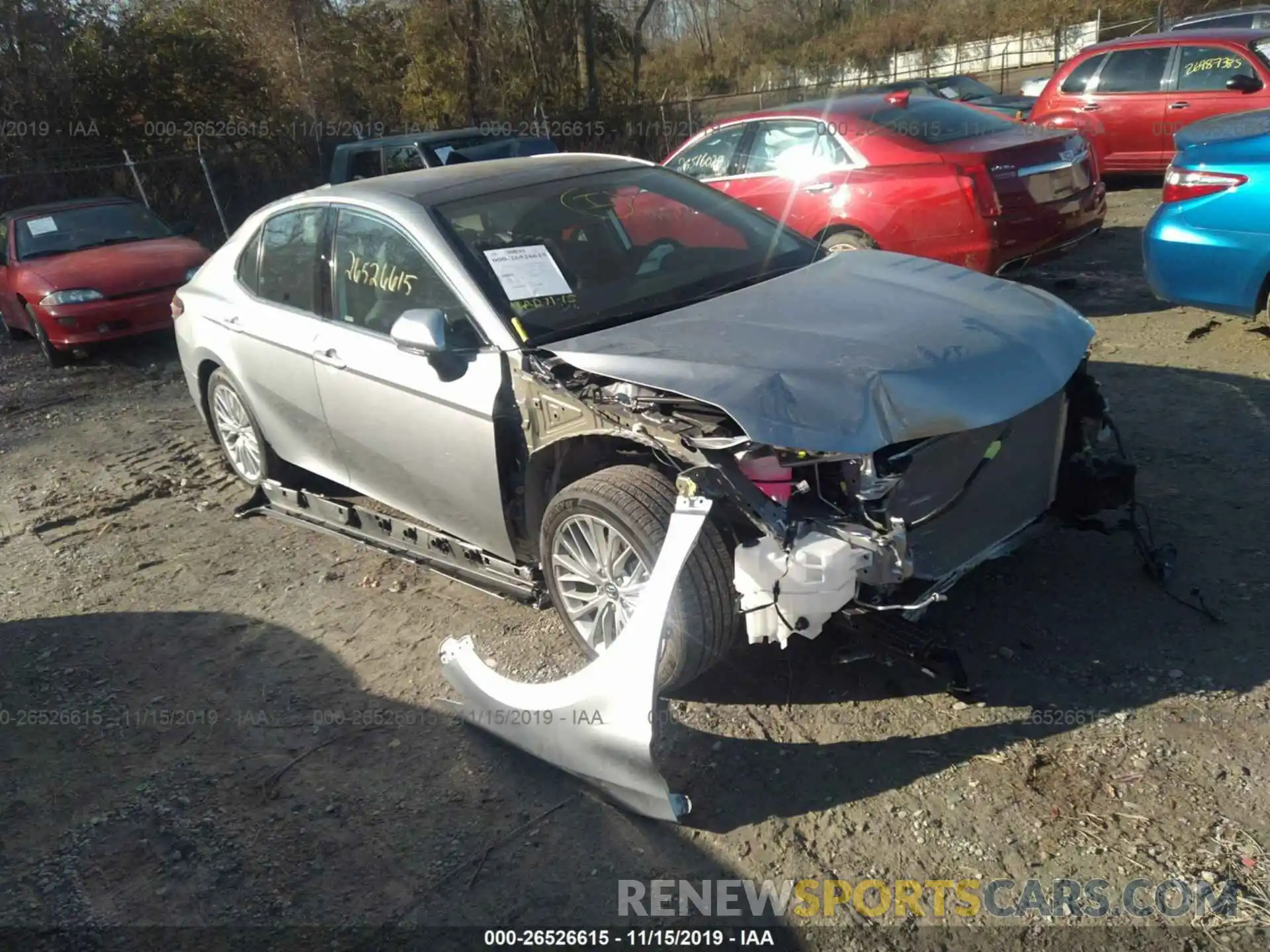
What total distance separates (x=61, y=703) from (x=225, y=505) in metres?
2.07

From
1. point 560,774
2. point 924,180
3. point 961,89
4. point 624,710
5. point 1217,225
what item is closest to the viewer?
point 624,710

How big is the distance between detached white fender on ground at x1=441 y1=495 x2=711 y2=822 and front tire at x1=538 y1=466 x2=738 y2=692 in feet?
0.28

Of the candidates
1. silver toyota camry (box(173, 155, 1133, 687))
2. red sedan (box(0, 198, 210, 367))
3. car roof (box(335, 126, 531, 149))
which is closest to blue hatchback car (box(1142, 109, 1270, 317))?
silver toyota camry (box(173, 155, 1133, 687))

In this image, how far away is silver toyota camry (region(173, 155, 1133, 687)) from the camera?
3195mm

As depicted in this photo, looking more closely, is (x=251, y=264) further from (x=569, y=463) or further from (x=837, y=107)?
(x=837, y=107)

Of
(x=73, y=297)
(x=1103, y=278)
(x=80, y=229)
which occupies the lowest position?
(x=1103, y=278)

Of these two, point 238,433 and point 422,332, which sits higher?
point 422,332

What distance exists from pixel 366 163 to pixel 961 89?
11986mm

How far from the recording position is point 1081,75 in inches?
475

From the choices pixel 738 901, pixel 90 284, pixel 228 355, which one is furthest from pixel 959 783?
pixel 90 284

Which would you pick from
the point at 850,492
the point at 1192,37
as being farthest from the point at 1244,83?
the point at 850,492

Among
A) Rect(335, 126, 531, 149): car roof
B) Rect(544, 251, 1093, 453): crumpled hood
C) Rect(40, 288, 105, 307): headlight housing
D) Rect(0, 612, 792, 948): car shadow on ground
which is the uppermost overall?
Rect(544, 251, 1093, 453): crumpled hood

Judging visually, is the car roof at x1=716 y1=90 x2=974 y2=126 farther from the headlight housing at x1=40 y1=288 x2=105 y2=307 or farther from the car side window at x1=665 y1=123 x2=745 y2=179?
the headlight housing at x1=40 y1=288 x2=105 y2=307

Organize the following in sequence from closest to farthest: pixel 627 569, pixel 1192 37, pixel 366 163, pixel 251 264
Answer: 1. pixel 627 569
2. pixel 251 264
3. pixel 1192 37
4. pixel 366 163
